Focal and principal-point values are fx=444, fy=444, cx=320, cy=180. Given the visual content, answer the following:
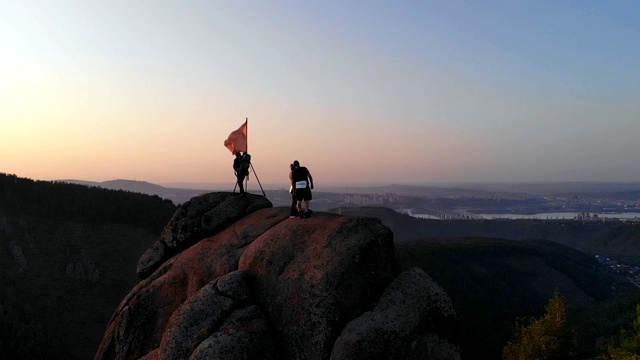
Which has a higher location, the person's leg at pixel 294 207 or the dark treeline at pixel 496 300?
the person's leg at pixel 294 207

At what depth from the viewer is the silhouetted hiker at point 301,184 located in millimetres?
21328

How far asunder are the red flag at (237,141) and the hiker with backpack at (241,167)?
0.68 metres

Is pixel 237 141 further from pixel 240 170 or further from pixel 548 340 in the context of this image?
pixel 548 340

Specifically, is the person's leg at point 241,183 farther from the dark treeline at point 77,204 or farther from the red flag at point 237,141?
the dark treeline at point 77,204

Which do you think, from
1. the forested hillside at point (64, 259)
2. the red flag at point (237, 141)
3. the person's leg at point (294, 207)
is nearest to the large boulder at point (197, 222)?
the red flag at point (237, 141)

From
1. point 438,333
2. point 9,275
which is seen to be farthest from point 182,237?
point 9,275

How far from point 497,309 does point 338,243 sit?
486 feet

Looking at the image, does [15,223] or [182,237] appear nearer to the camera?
[182,237]

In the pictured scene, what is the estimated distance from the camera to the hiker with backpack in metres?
26.9

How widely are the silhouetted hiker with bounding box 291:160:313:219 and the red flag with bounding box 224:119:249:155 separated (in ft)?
25.0

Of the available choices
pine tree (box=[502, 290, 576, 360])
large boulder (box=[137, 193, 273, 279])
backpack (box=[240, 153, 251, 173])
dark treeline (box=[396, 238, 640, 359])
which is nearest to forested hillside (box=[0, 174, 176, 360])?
large boulder (box=[137, 193, 273, 279])

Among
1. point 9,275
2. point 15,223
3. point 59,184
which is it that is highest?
point 59,184

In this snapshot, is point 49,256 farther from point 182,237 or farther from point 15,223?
point 182,237

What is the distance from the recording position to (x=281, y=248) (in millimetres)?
18625
